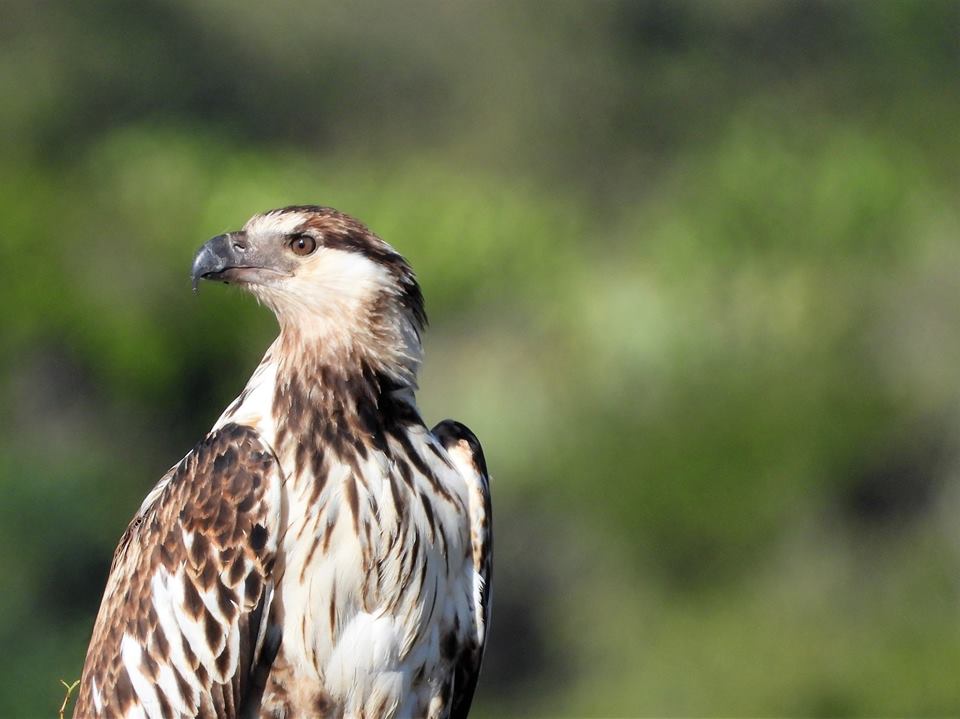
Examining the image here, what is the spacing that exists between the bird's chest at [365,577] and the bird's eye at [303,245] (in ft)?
2.06

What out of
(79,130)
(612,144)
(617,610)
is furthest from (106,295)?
(612,144)

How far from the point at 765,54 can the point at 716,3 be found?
2.20 metres

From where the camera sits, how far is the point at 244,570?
4.74 metres

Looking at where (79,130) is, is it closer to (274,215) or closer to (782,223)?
(782,223)

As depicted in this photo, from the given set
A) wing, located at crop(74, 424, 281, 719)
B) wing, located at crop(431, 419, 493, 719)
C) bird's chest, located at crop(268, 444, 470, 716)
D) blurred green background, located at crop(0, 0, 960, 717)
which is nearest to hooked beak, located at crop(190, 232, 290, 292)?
wing, located at crop(74, 424, 281, 719)

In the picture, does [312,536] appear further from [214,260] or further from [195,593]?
[214,260]

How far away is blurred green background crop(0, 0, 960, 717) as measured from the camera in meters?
28.3

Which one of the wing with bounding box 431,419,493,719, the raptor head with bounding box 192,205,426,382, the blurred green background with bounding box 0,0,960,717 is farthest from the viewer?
the blurred green background with bounding box 0,0,960,717

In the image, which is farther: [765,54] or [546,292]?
[765,54]

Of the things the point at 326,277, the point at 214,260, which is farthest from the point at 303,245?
the point at 214,260

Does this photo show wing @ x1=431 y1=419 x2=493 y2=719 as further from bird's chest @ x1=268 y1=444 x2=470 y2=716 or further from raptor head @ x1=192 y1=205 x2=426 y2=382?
raptor head @ x1=192 y1=205 x2=426 y2=382

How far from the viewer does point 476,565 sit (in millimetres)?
5098

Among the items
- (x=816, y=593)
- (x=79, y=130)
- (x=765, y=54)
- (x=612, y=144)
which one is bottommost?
(x=816, y=593)

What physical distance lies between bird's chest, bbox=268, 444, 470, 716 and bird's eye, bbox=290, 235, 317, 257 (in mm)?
629
